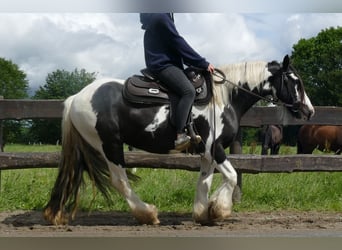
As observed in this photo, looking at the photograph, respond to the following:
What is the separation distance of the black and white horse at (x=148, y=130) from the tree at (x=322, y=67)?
4.77ft

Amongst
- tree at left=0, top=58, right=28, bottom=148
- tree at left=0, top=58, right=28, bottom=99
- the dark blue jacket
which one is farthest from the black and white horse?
tree at left=0, top=58, right=28, bottom=99

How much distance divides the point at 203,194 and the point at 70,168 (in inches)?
56.0

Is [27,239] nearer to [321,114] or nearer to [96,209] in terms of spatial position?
[96,209]

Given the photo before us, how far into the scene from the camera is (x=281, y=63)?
5.65 m

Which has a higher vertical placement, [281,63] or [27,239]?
[281,63]

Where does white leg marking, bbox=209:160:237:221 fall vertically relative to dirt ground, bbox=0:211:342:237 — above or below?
above

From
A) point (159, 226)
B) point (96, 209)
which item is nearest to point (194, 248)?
point (159, 226)

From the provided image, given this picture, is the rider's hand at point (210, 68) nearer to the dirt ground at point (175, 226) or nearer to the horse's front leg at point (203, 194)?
the horse's front leg at point (203, 194)

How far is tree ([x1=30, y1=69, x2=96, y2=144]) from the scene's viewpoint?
6.10 metres

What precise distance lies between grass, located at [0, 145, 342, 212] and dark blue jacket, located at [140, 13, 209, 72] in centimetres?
172

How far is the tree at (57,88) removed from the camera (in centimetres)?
610

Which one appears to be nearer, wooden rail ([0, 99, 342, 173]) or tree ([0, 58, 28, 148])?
wooden rail ([0, 99, 342, 173])

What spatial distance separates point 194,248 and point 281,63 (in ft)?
7.65

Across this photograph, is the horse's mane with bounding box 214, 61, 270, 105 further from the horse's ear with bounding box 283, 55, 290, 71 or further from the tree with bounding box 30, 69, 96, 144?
the tree with bounding box 30, 69, 96, 144
